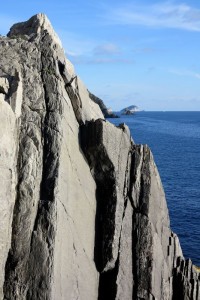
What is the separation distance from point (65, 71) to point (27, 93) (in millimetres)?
3531

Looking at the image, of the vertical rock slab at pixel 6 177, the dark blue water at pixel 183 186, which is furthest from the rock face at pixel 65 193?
the dark blue water at pixel 183 186

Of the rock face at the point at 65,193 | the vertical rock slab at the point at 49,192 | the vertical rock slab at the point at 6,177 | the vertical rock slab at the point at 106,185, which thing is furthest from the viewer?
the vertical rock slab at the point at 106,185

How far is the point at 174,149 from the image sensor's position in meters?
158

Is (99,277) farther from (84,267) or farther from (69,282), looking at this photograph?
(69,282)

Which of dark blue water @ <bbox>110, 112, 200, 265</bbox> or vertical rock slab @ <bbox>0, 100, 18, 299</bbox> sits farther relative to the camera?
dark blue water @ <bbox>110, 112, 200, 265</bbox>

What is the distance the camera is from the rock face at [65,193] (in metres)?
20.8

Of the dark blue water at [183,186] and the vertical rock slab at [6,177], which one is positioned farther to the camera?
the dark blue water at [183,186]

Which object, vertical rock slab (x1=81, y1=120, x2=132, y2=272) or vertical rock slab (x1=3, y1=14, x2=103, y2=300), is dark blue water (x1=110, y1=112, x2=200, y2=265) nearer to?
vertical rock slab (x1=81, y1=120, x2=132, y2=272)

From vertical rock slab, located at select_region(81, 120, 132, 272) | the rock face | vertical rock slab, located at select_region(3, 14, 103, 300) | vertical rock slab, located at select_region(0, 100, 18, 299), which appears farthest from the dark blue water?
vertical rock slab, located at select_region(0, 100, 18, 299)

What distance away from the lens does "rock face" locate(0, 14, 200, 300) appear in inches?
819

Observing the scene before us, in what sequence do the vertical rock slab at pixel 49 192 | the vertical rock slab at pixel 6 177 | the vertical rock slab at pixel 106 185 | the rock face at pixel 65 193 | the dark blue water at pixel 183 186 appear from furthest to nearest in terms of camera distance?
the dark blue water at pixel 183 186, the vertical rock slab at pixel 106 185, the rock face at pixel 65 193, the vertical rock slab at pixel 49 192, the vertical rock slab at pixel 6 177

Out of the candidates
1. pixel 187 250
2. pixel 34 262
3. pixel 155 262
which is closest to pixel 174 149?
pixel 187 250

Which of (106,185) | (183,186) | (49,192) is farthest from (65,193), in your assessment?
(183,186)

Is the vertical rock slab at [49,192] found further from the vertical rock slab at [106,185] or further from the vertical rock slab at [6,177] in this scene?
the vertical rock slab at [106,185]
